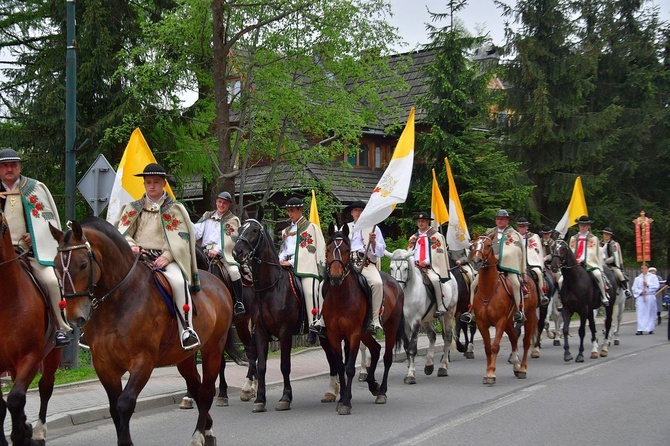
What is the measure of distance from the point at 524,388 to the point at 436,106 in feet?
57.9

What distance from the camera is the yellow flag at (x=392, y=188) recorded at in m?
12.6

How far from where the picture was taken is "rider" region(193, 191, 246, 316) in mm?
12758

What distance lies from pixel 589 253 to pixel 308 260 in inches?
348

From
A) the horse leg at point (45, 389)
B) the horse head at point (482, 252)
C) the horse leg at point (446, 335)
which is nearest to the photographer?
the horse leg at point (45, 389)

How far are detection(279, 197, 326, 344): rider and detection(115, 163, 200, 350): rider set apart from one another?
12.7ft

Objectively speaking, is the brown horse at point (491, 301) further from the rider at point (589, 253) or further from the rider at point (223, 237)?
the rider at point (589, 253)

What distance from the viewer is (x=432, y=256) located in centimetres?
1642

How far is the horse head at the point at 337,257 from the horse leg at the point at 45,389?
363 centimetres

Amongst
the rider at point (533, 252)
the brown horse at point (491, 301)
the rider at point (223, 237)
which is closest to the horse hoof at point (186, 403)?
the rider at point (223, 237)

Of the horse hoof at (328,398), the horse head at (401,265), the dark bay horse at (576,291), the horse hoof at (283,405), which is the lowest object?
the horse hoof at (328,398)

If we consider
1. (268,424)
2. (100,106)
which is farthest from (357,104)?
(268,424)

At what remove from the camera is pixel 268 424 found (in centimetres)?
1068

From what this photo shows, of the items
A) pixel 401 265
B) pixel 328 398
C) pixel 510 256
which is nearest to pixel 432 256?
pixel 401 265

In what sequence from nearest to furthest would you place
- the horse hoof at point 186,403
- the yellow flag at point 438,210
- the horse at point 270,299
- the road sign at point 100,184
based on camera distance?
the horse hoof at point 186,403 → the horse at point 270,299 → the road sign at point 100,184 → the yellow flag at point 438,210
